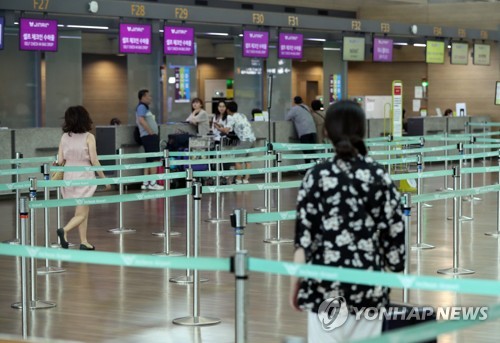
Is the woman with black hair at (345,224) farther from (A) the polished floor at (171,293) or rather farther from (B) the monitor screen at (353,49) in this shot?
(B) the monitor screen at (353,49)

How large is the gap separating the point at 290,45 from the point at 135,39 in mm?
4810

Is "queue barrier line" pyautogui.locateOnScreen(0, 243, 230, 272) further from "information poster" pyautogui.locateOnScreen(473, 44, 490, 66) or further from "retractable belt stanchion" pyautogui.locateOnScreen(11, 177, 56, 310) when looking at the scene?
"information poster" pyautogui.locateOnScreen(473, 44, 490, 66)

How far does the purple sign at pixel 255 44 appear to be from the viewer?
21.6 metres

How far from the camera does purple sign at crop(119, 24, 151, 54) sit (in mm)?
18891

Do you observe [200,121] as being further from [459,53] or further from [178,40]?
[459,53]

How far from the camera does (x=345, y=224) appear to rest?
423 cm

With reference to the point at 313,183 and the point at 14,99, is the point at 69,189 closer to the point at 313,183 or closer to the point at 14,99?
the point at 313,183

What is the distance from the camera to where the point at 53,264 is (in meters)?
10.3

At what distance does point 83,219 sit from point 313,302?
6.83 metres

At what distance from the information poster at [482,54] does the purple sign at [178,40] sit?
1126 centimetres

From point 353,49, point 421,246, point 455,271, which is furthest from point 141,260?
point 353,49

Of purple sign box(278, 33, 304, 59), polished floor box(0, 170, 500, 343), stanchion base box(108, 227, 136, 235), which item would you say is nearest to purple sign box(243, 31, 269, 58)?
purple sign box(278, 33, 304, 59)

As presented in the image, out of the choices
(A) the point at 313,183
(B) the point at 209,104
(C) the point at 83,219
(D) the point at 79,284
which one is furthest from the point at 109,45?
(A) the point at 313,183

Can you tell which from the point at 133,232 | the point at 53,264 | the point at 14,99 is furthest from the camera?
the point at 14,99
